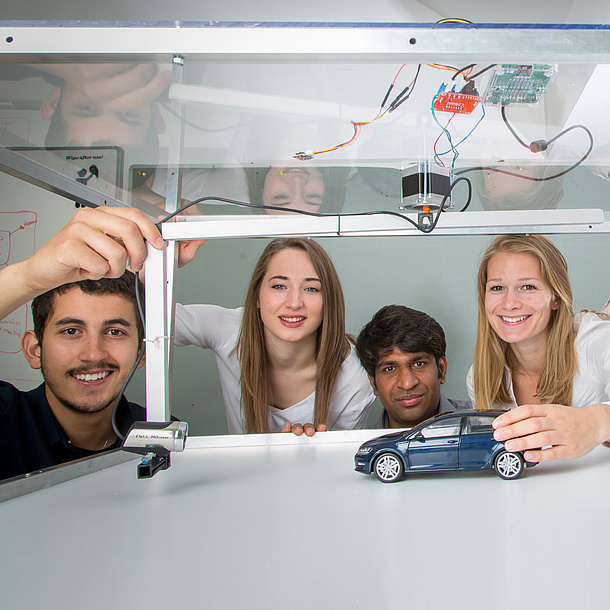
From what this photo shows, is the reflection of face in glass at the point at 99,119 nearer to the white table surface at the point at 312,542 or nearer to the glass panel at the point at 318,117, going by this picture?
the glass panel at the point at 318,117

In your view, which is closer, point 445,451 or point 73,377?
point 445,451

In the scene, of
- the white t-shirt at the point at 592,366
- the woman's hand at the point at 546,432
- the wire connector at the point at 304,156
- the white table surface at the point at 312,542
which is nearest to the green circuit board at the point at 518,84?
the wire connector at the point at 304,156

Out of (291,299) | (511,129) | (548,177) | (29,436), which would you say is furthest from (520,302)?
(29,436)

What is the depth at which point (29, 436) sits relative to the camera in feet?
4.74

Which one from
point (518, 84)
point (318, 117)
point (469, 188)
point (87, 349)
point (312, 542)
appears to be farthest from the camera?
point (87, 349)

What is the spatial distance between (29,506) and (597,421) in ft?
3.17

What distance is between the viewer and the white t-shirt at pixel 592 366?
1508 millimetres

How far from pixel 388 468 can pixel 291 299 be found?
1.20m

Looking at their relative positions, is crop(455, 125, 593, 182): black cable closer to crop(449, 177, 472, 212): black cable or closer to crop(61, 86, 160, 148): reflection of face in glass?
crop(449, 177, 472, 212): black cable

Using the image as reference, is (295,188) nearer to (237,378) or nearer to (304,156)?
(304,156)

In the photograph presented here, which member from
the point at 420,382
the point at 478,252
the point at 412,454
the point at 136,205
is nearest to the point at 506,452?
the point at 412,454

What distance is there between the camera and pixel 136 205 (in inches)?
47.9

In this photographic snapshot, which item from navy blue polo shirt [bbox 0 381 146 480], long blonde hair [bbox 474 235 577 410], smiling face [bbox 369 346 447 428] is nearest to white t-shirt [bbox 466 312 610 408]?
long blonde hair [bbox 474 235 577 410]

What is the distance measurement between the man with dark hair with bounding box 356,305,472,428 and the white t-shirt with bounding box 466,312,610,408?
0.43m
